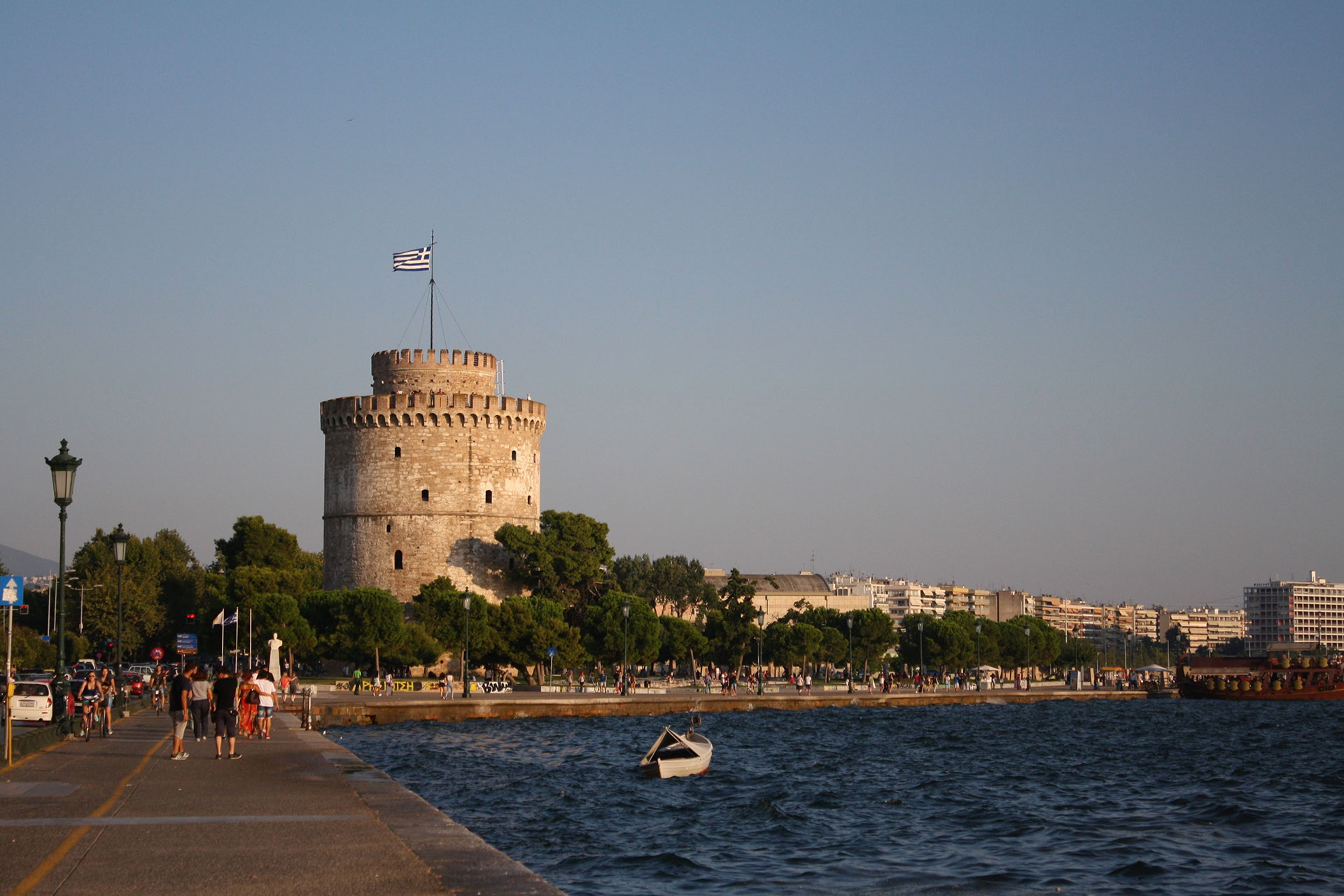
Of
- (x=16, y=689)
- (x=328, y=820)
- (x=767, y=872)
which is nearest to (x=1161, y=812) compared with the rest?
(x=767, y=872)

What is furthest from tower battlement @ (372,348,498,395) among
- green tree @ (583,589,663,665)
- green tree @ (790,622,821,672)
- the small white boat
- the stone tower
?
the small white boat

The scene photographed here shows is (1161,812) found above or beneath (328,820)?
beneath

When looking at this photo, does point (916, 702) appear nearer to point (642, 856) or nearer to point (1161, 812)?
point (1161, 812)

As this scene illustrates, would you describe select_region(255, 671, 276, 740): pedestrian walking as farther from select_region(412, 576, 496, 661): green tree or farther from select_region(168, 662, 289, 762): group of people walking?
select_region(412, 576, 496, 661): green tree

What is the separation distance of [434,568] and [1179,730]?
30332mm

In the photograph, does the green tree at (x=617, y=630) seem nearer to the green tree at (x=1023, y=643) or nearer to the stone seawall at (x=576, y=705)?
the stone seawall at (x=576, y=705)

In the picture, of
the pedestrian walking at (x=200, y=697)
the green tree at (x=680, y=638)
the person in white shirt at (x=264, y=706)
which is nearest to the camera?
the pedestrian walking at (x=200, y=697)

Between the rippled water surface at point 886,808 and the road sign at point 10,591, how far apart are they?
20.7ft

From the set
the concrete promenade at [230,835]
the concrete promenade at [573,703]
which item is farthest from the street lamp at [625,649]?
the concrete promenade at [230,835]

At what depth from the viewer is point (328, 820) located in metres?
11.4

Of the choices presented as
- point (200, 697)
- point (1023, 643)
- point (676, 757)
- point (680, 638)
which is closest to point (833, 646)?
point (680, 638)

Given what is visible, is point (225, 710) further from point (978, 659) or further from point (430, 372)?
point (978, 659)

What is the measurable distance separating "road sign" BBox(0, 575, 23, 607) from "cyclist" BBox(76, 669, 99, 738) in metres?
6.34

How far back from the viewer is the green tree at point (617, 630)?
60875 mm
